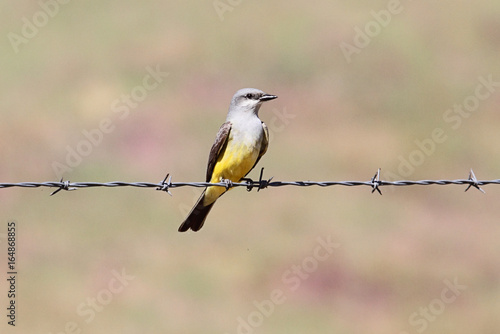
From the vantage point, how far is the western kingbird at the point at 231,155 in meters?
9.57

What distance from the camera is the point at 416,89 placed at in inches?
1120

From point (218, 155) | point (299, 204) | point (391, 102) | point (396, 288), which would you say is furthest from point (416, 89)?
point (218, 155)

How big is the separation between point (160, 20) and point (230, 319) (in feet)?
51.3

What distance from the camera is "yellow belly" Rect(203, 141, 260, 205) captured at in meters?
9.55

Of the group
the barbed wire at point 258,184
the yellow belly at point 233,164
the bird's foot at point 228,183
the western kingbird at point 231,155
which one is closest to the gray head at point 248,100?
the western kingbird at point 231,155

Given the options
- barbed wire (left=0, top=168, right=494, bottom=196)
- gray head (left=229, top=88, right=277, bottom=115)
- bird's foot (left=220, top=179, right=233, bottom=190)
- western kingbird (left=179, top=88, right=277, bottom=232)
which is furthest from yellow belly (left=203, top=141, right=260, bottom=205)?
barbed wire (left=0, top=168, right=494, bottom=196)

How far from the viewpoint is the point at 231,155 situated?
9.59 metres

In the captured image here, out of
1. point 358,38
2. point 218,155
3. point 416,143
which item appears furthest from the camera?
point 358,38

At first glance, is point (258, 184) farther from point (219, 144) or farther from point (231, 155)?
point (219, 144)

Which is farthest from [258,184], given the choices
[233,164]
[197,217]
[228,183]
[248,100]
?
[248,100]

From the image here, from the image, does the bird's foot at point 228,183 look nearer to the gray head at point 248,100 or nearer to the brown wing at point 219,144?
the brown wing at point 219,144

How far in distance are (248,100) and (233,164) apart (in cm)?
84

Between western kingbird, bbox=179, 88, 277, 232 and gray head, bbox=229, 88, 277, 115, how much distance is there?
0.08 meters

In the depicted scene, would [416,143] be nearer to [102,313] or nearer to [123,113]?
[123,113]
